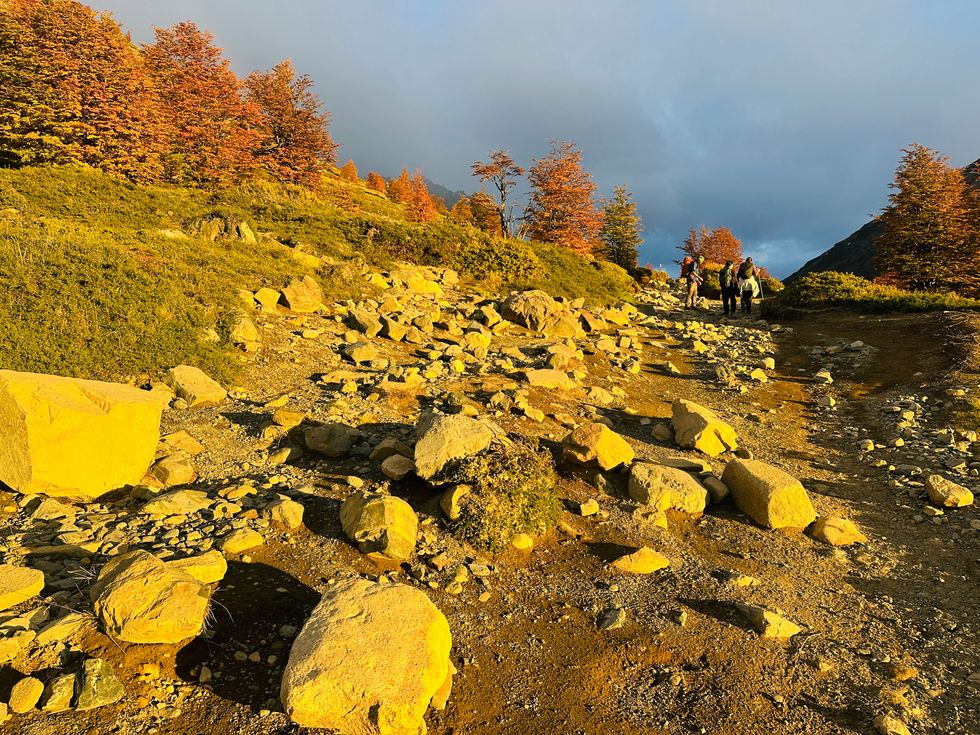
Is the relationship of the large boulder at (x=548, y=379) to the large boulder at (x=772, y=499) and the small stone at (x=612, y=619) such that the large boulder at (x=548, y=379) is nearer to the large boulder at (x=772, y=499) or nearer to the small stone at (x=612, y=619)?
the large boulder at (x=772, y=499)

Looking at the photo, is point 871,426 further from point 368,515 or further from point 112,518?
point 112,518

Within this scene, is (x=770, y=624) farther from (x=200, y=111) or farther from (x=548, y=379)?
(x=200, y=111)

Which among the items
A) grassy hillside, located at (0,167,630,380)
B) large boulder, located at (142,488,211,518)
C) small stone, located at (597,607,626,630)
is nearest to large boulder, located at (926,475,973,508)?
small stone, located at (597,607,626,630)

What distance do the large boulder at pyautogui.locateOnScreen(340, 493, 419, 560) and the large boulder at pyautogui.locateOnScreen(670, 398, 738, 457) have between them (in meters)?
5.54

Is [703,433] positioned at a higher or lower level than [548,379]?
lower

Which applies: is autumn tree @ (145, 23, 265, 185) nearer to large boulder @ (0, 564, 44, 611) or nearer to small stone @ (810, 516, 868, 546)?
large boulder @ (0, 564, 44, 611)

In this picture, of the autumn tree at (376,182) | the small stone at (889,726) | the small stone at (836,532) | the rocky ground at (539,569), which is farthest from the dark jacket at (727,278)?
the autumn tree at (376,182)

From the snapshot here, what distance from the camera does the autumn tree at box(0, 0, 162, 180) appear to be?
2080cm

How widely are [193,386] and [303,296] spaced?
19.0 ft

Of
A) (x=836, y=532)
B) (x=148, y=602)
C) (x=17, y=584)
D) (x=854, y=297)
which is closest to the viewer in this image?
(x=148, y=602)

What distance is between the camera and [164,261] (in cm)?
1254

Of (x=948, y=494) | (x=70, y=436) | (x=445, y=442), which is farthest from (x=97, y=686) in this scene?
(x=948, y=494)

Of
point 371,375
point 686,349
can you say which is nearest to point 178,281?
point 371,375

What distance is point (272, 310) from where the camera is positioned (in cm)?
1308
